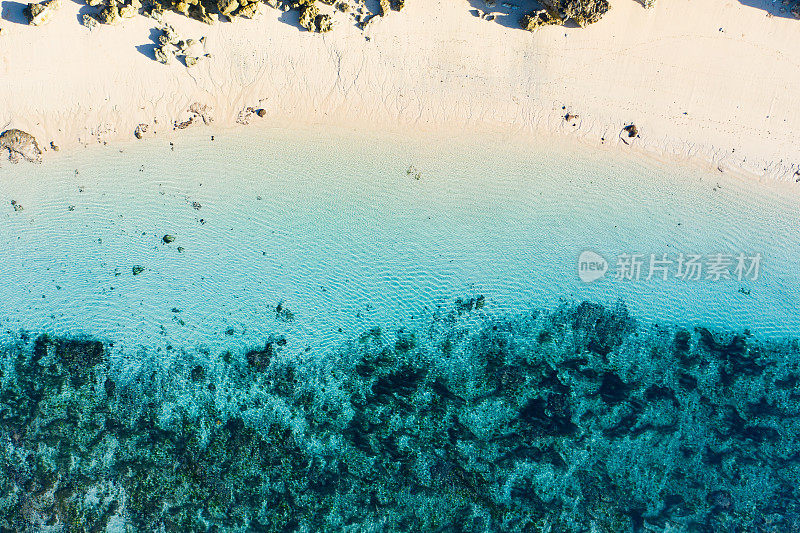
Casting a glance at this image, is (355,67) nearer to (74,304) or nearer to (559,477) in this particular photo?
(74,304)

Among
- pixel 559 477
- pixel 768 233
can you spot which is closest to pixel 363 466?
pixel 559 477

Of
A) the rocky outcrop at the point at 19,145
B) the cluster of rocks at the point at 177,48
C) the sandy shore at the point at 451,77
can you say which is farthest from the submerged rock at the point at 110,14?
the rocky outcrop at the point at 19,145

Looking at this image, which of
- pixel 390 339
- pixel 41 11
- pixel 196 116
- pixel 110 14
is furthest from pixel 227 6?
pixel 390 339

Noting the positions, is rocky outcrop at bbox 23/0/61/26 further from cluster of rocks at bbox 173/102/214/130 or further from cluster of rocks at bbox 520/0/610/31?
cluster of rocks at bbox 520/0/610/31

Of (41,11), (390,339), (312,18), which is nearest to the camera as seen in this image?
(41,11)

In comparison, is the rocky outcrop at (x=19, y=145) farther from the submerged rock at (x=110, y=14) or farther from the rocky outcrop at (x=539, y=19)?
the rocky outcrop at (x=539, y=19)

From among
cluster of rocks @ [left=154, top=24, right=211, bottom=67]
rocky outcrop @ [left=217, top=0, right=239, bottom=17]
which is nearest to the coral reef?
cluster of rocks @ [left=154, top=24, right=211, bottom=67]

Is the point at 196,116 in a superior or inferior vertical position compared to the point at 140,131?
superior

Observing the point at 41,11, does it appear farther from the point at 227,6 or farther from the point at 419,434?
the point at 419,434
